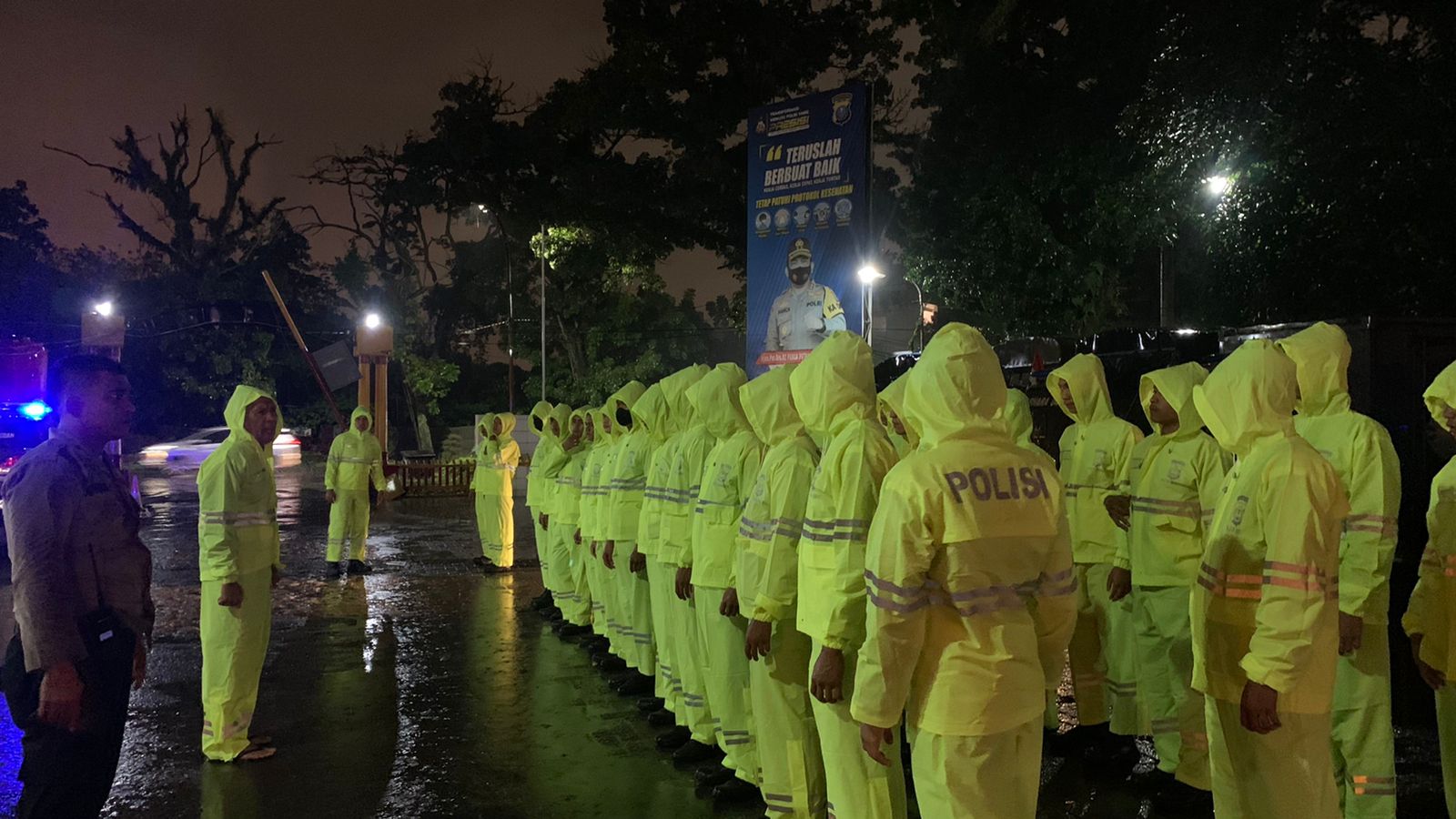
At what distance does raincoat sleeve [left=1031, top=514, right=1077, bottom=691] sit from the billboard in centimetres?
1164

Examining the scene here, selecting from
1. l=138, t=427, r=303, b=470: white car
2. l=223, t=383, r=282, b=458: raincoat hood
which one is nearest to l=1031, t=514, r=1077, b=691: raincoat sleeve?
l=223, t=383, r=282, b=458: raincoat hood

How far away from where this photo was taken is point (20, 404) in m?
15.2

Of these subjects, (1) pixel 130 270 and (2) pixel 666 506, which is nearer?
(2) pixel 666 506

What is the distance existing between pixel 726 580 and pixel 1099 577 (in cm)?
227

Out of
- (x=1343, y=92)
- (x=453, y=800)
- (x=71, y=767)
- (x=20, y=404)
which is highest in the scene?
(x=1343, y=92)

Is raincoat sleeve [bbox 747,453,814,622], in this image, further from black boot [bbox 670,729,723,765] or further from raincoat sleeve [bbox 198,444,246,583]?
raincoat sleeve [bbox 198,444,246,583]

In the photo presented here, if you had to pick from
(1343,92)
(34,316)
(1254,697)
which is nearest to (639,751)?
(1254,697)

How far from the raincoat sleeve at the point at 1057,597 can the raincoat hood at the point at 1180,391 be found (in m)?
2.22

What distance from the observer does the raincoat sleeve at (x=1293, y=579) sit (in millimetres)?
3385

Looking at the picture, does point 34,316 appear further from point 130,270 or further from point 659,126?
point 659,126

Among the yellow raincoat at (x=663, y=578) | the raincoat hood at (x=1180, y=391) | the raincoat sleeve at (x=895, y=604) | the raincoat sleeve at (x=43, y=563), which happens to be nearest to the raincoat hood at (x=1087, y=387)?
the raincoat hood at (x=1180, y=391)

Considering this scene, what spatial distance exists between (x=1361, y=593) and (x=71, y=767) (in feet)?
16.9

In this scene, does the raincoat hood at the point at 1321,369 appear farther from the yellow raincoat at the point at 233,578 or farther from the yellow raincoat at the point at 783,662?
the yellow raincoat at the point at 233,578

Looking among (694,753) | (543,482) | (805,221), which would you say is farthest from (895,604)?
(805,221)
